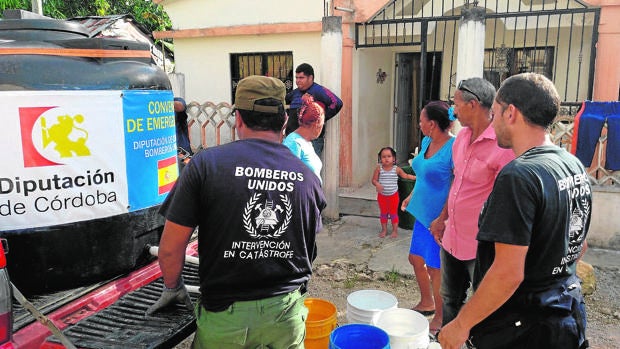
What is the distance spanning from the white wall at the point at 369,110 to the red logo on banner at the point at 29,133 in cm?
526

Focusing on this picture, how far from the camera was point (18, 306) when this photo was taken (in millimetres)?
2195

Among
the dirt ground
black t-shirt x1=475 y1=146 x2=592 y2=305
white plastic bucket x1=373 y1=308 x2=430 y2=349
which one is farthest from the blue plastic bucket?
the dirt ground

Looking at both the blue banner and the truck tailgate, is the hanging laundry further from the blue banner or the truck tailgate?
the truck tailgate

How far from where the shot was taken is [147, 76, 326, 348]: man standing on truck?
1889mm

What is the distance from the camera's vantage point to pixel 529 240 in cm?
177

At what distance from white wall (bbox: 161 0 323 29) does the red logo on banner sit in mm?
5619

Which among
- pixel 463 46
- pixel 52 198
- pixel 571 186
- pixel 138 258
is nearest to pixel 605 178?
pixel 463 46

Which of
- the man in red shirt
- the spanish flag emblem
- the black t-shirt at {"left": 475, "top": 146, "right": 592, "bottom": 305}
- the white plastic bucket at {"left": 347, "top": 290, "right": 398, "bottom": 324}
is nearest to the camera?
the black t-shirt at {"left": 475, "top": 146, "right": 592, "bottom": 305}

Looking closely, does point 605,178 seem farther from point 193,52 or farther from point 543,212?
point 193,52

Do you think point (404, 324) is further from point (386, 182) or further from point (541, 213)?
point (386, 182)

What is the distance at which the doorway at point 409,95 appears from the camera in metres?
8.16

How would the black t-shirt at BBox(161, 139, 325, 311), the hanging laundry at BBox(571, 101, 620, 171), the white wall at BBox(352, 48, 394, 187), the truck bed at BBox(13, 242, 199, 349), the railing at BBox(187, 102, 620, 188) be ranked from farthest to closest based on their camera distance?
the white wall at BBox(352, 48, 394, 187), the railing at BBox(187, 102, 620, 188), the hanging laundry at BBox(571, 101, 620, 171), the truck bed at BBox(13, 242, 199, 349), the black t-shirt at BBox(161, 139, 325, 311)

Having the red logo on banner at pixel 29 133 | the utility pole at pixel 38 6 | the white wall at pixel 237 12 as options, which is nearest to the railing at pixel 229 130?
the white wall at pixel 237 12

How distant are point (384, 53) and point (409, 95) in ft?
3.22
